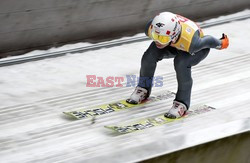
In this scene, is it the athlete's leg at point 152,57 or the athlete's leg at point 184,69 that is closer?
the athlete's leg at point 184,69

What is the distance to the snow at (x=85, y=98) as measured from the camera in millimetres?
4484

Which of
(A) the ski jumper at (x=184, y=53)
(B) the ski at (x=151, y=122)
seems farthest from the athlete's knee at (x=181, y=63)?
(B) the ski at (x=151, y=122)

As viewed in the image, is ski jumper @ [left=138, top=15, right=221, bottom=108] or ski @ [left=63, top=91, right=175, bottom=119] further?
ski @ [left=63, top=91, right=175, bottom=119]

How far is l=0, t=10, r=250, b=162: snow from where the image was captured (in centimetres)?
448

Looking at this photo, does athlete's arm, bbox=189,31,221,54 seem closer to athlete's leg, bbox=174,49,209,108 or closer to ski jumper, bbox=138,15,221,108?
ski jumper, bbox=138,15,221,108

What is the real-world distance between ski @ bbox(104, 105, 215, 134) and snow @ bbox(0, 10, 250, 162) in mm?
89

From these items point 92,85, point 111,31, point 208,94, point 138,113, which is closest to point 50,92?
point 92,85

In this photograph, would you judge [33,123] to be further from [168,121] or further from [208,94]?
[208,94]

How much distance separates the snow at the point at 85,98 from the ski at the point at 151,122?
0.09 metres

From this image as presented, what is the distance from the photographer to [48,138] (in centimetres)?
471

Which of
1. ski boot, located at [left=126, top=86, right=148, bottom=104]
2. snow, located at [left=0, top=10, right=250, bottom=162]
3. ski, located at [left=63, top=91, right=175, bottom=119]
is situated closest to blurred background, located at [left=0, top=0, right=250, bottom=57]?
snow, located at [left=0, top=10, right=250, bottom=162]

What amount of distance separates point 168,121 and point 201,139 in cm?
115

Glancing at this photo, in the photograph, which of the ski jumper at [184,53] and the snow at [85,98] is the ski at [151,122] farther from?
the ski jumper at [184,53]

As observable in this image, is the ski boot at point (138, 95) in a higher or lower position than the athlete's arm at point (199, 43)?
lower
